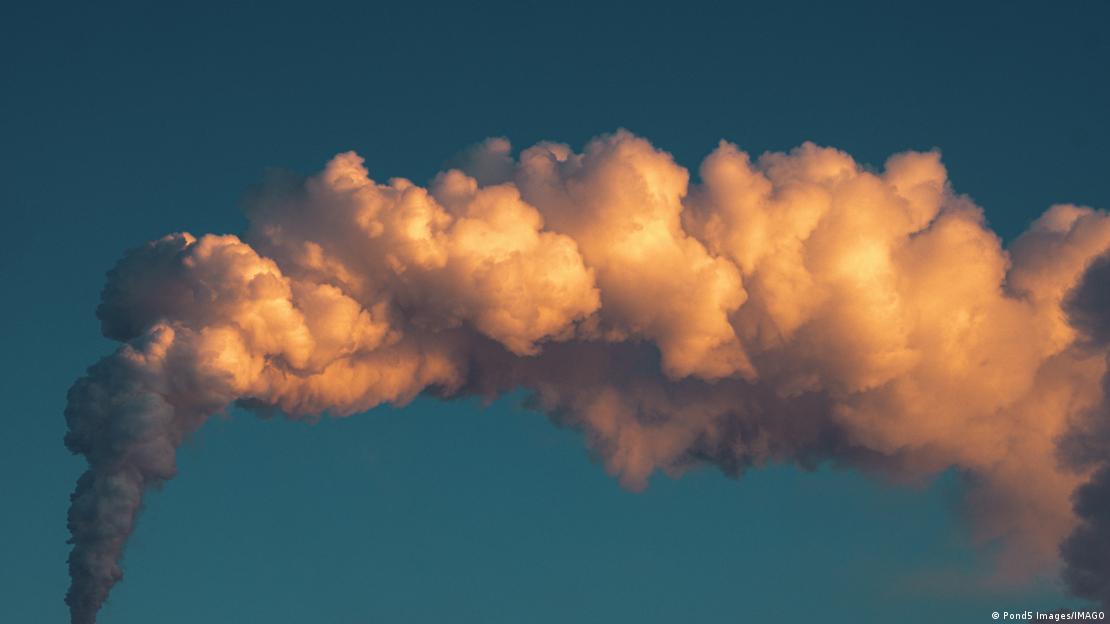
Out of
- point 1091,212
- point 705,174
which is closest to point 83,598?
point 705,174

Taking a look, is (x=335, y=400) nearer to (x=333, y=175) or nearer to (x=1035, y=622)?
(x=333, y=175)

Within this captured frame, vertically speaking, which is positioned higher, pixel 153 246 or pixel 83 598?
pixel 153 246

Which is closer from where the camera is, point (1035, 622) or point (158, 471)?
point (158, 471)

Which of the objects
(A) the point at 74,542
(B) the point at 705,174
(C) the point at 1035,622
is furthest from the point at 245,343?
(C) the point at 1035,622

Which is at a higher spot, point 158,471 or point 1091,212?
point 1091,212

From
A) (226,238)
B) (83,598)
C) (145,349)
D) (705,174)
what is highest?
(705,174)

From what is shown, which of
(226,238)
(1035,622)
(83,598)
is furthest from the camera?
(1035,622)

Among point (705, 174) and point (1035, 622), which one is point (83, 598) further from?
point (1035, 622)

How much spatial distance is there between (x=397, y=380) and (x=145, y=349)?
21.0 m

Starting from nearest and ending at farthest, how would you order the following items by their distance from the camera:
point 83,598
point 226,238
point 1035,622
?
point 83,598 → point 226,238 → point 1035,622

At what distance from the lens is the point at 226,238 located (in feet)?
492

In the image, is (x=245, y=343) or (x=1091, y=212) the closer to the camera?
(x=245, y=343)

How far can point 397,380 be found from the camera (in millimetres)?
158750

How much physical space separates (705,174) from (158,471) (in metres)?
43.5
